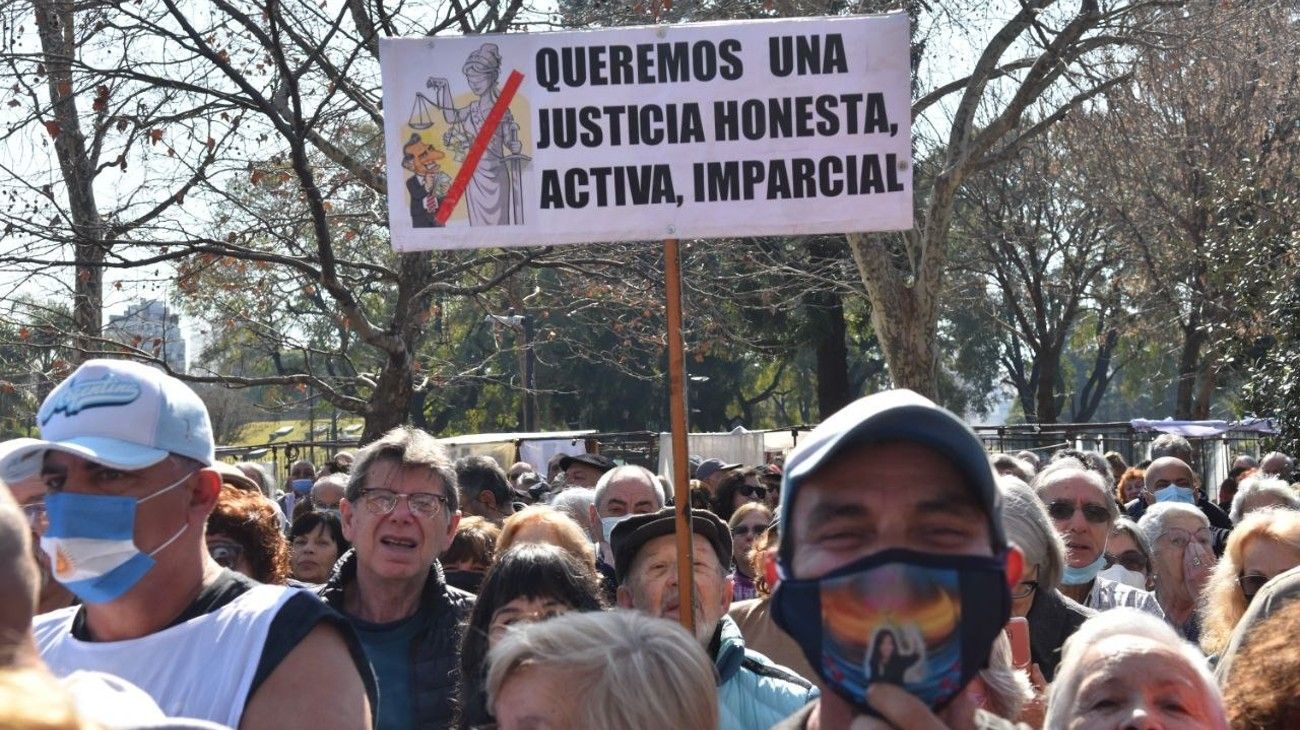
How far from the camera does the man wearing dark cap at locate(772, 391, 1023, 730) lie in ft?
6.13

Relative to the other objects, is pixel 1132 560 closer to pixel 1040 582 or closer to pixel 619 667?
pixel 1040 582

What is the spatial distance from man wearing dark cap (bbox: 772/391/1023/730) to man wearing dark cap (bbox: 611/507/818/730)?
227 centimetres

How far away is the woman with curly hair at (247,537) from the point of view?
489 cm

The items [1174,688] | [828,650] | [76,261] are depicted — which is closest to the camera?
[828,650]

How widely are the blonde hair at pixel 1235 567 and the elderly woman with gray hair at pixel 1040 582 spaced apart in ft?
1.22

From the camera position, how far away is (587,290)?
13711 mm

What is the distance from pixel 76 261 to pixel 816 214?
357 inches

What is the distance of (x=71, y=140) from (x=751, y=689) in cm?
978

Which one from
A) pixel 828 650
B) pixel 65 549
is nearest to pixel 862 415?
pixel 828 650

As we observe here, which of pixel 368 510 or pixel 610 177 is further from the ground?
pixel 610 177

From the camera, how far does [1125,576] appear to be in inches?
281

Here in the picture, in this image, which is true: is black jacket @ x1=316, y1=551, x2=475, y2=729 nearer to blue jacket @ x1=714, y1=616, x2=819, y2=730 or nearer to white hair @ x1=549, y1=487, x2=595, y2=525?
blue jacket @ x1=714, y1=616, x2=819, y2=730

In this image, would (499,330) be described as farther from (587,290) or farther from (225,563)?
(225,563)

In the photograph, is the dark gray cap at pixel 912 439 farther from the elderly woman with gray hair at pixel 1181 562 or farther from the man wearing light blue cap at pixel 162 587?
the elderly woman with gray hair at pixel 1181 562
